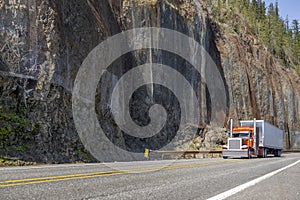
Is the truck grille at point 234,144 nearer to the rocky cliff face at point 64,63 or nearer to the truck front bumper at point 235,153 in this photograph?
the truck front bumper at point 235,153

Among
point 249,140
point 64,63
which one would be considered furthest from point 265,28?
point 64,63

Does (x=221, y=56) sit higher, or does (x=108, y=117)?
(x=221, y=56)

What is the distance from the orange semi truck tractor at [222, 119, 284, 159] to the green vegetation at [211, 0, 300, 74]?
34.9m

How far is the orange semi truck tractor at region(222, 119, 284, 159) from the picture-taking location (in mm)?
29703

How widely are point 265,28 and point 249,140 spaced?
6651cm

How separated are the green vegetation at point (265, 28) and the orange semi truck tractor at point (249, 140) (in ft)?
115

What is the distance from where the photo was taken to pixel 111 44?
29.9 m

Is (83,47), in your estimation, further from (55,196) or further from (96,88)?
(55,196)

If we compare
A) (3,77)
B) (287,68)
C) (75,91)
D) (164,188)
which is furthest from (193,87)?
(287,68)

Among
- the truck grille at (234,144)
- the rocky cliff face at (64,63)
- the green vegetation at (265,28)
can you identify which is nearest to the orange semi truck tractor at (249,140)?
the truck grille at (234,144)

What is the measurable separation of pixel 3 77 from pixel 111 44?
39.1ft


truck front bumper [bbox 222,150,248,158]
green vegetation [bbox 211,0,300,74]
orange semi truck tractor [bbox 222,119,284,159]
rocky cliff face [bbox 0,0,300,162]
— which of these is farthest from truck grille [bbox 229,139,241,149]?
green vegetation [bbox 211,0,300,74]

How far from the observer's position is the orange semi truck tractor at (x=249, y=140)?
97.5 feet

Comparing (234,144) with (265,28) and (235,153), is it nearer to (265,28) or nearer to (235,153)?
(235,153)
